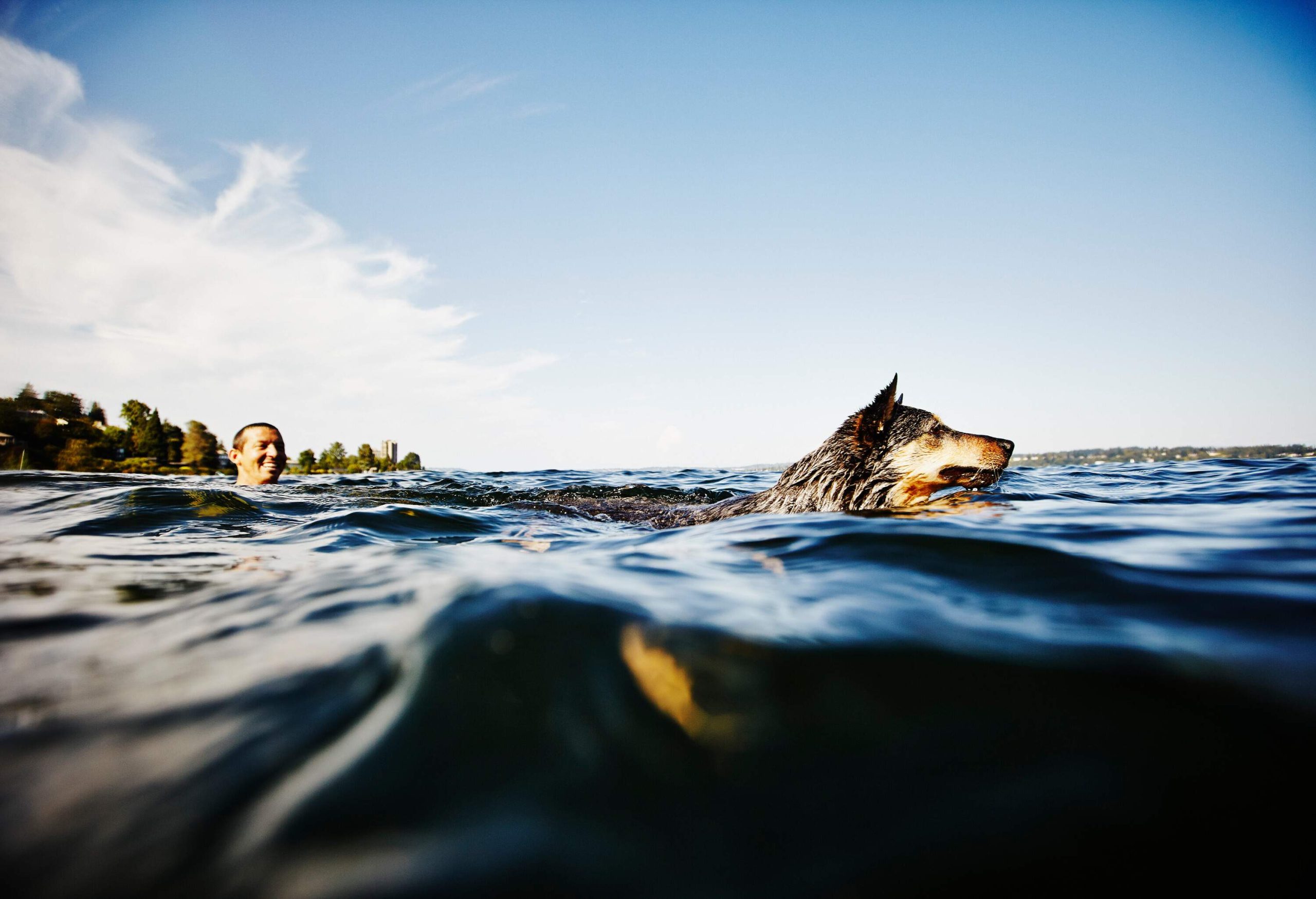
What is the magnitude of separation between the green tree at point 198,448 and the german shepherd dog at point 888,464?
41.2m

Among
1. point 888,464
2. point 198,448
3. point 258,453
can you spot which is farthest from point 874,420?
point 198,448

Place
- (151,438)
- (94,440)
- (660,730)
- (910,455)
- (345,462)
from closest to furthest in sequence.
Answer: (660,730)
(910,455)
(94,440)
(151,438)
(345,462)

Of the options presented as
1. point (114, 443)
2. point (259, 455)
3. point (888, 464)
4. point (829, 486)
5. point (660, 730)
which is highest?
point (114, 443)

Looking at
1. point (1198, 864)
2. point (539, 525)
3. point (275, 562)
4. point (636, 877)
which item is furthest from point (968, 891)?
point (539, 525)

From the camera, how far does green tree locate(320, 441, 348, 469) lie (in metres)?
43.0

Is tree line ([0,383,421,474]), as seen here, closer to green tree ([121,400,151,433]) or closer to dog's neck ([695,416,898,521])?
green tree ([121,400,151,433])

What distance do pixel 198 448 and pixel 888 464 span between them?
44.0 m

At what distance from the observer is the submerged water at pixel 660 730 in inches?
38.7

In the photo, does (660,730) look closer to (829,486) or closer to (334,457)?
(829,486)

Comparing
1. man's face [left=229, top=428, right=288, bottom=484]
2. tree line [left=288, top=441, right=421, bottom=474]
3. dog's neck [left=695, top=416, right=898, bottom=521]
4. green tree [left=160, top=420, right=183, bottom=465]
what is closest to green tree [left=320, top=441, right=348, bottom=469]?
tree line [left=288, top=441, right=421, bottom=474]

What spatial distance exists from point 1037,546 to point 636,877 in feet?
9.89

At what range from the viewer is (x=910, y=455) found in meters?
5.74

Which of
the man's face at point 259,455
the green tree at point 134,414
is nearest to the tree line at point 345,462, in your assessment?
the green tree at point 134,414

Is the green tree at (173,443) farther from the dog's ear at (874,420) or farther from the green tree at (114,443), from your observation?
Result: the dog's ear at (874,420)
